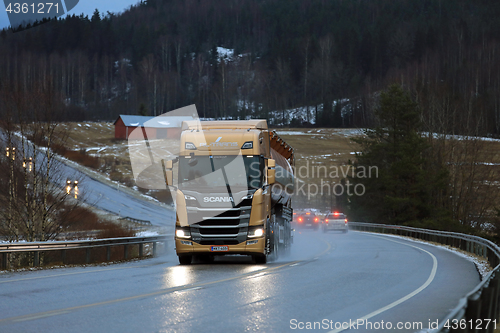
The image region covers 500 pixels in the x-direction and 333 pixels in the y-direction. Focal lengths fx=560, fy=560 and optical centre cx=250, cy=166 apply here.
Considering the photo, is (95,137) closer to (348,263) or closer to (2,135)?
(2,135)

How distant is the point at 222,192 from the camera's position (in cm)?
1581

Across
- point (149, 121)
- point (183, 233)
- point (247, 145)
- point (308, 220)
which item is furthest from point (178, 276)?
point (149, 121)

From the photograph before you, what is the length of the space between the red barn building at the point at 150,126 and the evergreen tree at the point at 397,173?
193 ft

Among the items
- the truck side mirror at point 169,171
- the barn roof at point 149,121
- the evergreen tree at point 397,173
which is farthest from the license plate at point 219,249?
the barn roof at point 149,121

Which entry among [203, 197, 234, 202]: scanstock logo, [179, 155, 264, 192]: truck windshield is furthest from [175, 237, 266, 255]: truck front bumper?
[179, 155, 264, 192]: truck windshield

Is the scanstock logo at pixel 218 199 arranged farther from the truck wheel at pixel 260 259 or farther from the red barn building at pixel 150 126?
the red barn building at pixel 150 126

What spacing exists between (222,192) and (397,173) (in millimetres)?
41344

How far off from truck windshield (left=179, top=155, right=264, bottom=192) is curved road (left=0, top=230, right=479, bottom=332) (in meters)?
2.39

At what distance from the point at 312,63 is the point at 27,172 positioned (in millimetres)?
124474

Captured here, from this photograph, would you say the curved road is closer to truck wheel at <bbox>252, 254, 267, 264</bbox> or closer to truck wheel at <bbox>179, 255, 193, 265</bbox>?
truck wheel at <bbox>252, 254, 267, 264</bbox>

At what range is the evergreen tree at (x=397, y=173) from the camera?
52.7m

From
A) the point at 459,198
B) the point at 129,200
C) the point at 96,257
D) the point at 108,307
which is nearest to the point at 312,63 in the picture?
the point at 129,200

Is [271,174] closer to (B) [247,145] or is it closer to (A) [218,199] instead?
(B) [247,145]

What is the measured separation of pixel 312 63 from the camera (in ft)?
480
